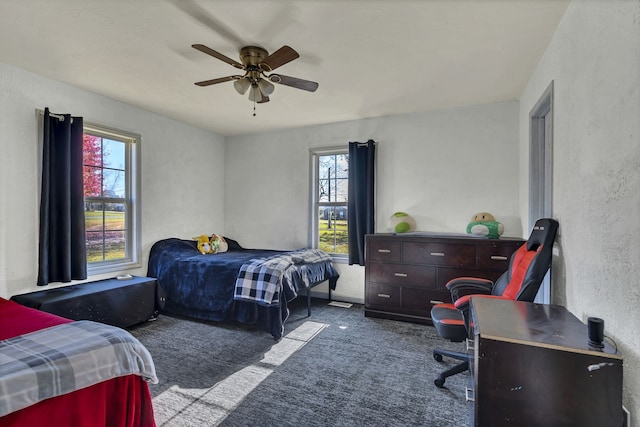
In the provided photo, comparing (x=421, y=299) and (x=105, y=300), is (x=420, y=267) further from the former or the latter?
(x=105, y=300)

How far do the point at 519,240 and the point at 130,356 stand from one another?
327cm

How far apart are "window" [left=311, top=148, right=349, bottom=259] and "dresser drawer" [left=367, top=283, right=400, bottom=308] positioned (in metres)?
0.85

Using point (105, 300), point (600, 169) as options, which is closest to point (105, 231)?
point (105, 300)

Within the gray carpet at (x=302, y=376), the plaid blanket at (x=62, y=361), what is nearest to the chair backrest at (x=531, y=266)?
the gray carpet at (x=302, y=376)

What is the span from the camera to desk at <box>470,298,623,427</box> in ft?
3.60

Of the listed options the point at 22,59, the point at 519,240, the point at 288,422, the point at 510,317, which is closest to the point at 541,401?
the point at 510,317

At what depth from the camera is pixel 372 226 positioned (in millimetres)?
4047

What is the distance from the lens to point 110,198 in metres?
3.56

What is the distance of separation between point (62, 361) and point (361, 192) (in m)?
3.38

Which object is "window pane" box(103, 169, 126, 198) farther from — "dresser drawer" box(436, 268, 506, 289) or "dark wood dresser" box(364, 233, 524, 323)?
"dresser drawer" box(436, 268, 506, 289)

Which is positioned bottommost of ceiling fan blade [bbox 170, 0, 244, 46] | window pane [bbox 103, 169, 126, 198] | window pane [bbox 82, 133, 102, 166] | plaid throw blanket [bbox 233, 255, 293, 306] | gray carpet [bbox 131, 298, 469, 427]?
gray carpet [bbox 131, 298, 469, 427]

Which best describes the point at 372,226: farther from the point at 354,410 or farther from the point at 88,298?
the point at 88,298

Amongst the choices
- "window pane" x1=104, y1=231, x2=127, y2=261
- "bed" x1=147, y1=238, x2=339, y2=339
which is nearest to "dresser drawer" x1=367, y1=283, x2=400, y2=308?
"bed" x1=147, y1=238, x2=339, y2=339

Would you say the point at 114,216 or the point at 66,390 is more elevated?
the point at 114,216
